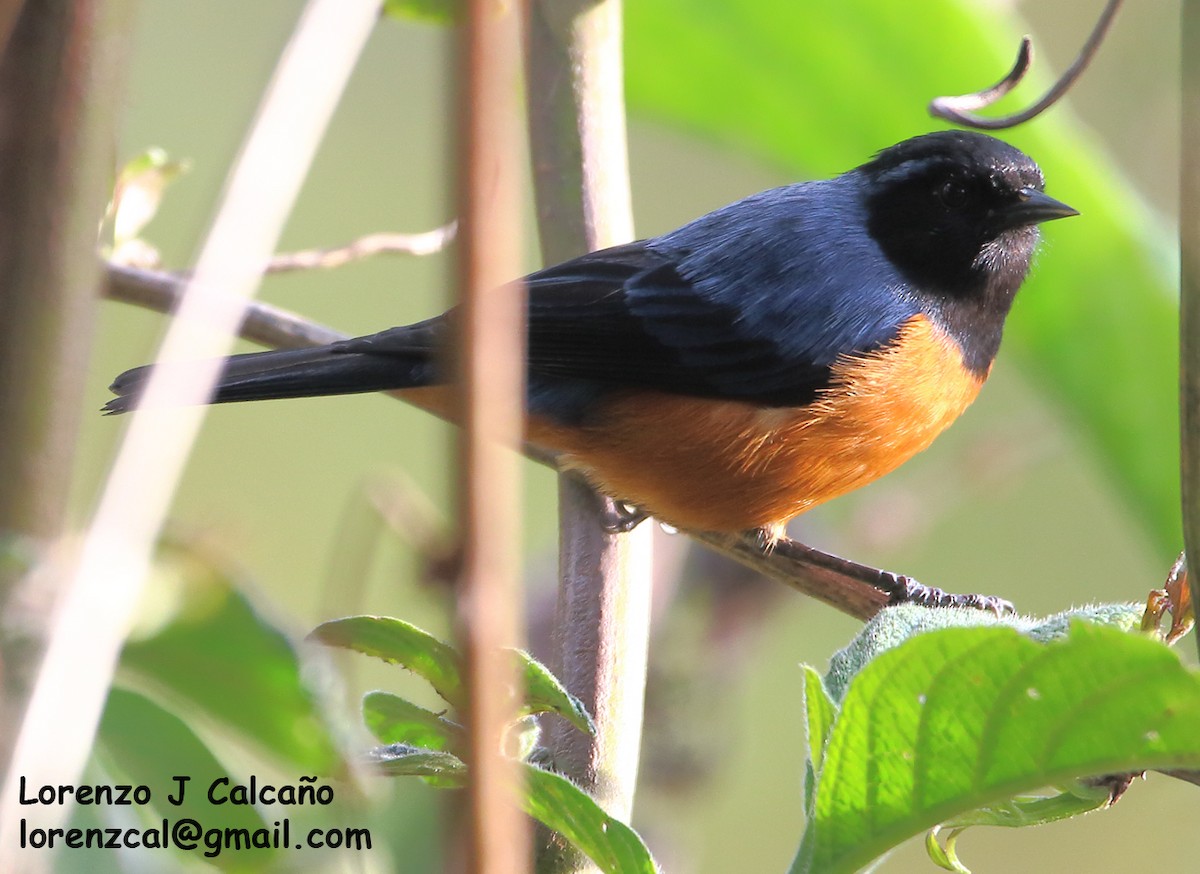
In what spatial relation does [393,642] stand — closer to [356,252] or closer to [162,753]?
[162,753]

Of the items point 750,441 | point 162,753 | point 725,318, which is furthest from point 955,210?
point 162,753

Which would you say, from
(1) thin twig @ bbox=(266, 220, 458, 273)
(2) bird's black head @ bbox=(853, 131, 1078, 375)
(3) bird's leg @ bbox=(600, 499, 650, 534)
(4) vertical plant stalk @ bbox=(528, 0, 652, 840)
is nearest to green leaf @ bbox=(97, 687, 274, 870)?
(4) vertical plant stalk @ bbox=(528, 0, 652, 840)

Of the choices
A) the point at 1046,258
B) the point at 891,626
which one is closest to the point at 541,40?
the point at 891,626

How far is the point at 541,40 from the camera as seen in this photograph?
237cm

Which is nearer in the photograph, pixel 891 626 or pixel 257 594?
pixel 257 594

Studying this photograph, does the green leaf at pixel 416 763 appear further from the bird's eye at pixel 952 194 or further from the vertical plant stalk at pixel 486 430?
the bird's eye at pixel 952 194

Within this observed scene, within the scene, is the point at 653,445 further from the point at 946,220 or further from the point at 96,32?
the point at 96,32

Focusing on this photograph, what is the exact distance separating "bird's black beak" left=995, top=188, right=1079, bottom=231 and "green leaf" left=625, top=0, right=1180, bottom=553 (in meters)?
0.05

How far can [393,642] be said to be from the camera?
143 cm

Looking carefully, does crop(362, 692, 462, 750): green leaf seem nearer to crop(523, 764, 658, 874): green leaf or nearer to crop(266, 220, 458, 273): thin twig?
crop(523, 764, 658, 874): green leaf

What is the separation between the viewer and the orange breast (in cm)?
324

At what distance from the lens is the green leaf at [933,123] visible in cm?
299

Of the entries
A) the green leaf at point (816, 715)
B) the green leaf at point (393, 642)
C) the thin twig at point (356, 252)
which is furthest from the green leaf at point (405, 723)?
the thin twig at point (356, 252)

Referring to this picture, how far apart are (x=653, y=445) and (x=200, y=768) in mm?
2146
